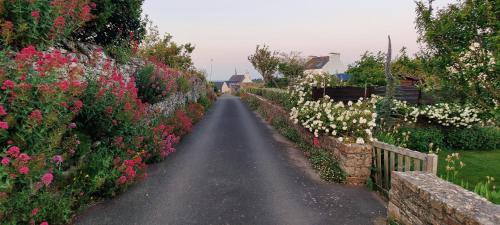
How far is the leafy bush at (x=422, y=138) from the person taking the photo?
982 cm

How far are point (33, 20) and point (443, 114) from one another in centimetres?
1334

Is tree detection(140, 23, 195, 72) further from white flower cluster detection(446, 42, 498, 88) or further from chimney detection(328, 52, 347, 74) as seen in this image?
chimney detection(328, 52, 347, 74)

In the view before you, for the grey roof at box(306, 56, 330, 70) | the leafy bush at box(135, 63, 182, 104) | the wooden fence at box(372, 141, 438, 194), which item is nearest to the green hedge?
the wooden fence at box(372, 141, 438, 194)

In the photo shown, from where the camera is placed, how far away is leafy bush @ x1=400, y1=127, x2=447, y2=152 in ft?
32.2

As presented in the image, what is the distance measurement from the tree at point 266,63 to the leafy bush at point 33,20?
1235 inches

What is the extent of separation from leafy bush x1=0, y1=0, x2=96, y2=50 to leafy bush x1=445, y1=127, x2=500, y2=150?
13341mm

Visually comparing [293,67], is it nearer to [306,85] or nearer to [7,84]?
[306,85]

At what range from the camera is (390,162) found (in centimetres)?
542

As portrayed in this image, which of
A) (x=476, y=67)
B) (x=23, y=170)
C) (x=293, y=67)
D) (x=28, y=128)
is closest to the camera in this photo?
(x=23, y=170)

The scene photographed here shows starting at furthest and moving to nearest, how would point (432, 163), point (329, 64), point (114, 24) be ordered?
point (329, 64)
point (114, 24)
point (432, 163)

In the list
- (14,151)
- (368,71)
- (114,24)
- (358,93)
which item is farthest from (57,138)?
(368,71)

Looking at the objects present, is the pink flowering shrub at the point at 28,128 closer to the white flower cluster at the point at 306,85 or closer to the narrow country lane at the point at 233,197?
the narrow country lane at the point at 233,197

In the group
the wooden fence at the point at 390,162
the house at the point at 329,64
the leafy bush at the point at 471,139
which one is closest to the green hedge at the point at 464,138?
the leafy bush at the point at 471,139

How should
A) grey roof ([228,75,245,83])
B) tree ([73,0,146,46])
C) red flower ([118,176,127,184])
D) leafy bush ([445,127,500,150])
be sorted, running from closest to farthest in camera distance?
red flower ([118,176,127,184])
tree ([73,0,146,46])
leafy bush ([445,127,500,150])
grey roof ([228,75,245,83])
